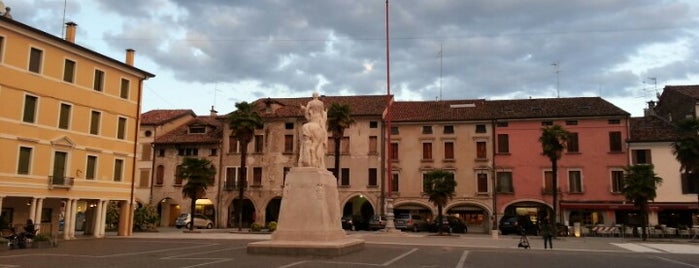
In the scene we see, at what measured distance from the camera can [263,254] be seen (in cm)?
1888

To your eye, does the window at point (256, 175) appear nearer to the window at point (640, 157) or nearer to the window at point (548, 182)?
the window at point (548, 182)

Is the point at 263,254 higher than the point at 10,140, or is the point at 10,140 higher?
the point at 10,140

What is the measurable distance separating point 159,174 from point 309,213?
39582 mm

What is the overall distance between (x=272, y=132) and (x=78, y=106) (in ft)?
76.8

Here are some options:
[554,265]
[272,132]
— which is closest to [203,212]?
[272,132]

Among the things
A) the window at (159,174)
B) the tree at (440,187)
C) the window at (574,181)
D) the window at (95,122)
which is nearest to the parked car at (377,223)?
the tree at (440,187)

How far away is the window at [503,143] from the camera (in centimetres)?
5009

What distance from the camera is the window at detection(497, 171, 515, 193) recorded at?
163ft

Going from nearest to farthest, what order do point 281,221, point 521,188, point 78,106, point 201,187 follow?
point 281,221 < point 78,106 < point 201,187 < point 521,188

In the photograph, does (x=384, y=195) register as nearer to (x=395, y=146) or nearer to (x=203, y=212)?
(x=395, y=146)

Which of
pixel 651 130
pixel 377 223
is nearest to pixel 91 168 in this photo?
pixel 377 223

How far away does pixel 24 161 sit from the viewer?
2903 centimetres

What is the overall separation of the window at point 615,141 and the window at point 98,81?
39.6 meters

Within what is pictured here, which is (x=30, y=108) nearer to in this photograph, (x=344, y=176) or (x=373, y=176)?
(x=344, y=176)
